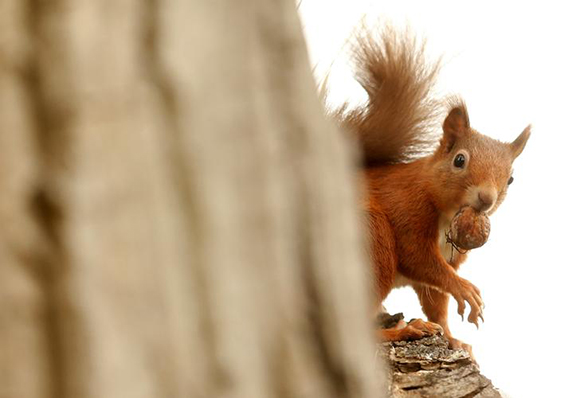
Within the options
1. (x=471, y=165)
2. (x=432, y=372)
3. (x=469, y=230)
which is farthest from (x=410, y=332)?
(x=471, y=165)

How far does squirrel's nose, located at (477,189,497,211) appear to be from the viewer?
1379mm

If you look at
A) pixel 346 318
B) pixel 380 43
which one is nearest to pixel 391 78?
pixel 380 43

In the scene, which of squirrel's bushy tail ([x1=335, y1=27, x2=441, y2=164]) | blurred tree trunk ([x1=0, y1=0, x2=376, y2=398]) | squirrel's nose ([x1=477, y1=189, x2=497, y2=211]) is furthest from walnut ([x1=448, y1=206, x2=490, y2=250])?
blurred tree trunk ([x1=0, y1=0, x2=376, y2=398])

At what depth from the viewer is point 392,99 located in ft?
5.22

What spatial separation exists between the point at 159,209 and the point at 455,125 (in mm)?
1235

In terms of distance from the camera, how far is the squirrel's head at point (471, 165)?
4.61 ft

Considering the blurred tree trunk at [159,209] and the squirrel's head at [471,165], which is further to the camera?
the squirrel's head at [471,165]

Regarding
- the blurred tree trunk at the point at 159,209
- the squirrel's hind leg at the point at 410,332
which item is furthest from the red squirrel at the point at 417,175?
Result: the blurred tree trunk at the point at 159,209

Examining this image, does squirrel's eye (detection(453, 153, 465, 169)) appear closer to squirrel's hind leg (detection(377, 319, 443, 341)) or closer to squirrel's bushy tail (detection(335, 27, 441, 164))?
squirrel's bushy tail (detection(335, 27, 441, 164))

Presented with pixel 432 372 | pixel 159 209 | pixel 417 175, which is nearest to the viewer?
pixel 159 209

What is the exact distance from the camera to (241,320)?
0.28 meters

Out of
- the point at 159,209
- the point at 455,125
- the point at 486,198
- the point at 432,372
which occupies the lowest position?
the point at 432,372

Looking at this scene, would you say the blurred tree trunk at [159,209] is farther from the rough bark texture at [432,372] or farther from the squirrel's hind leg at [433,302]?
the squirrel's hind leg at [433,302]

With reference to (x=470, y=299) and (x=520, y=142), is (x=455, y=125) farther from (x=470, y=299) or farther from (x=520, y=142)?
(x=470, y=299)
